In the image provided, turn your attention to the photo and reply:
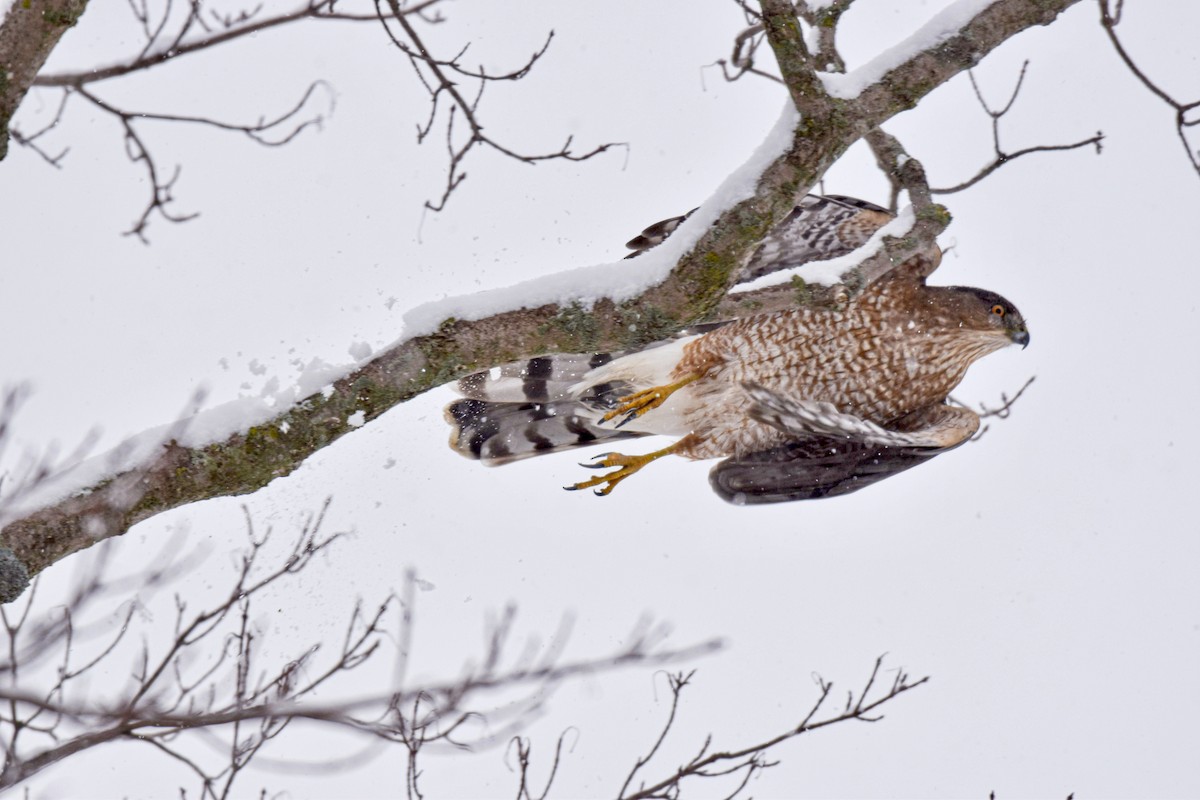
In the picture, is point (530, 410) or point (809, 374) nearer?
point (809, 374)

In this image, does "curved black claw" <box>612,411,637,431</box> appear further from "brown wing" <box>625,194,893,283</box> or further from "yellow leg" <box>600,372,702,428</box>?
"brown wing" <box>625,194,893,283</box>

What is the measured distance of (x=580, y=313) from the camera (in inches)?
136

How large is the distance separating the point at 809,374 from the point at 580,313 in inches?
90.0

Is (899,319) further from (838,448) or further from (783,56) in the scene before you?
(783,56)

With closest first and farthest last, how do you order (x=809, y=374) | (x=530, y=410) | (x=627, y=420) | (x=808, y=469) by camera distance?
1. (x=808, y=469)
2. (x=809, y=374)
3. (x=627, y=420)
4. (x=530, y=410)

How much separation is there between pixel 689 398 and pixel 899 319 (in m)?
1.11

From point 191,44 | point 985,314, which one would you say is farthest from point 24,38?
point 985,314

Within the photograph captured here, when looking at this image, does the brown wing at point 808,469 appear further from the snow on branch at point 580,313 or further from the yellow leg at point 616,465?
the snow on branch at point 580,313

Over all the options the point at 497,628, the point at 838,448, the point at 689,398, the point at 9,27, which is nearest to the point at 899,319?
the point at 838,448

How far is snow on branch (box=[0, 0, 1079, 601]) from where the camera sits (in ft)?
10.9

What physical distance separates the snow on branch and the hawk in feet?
5.63

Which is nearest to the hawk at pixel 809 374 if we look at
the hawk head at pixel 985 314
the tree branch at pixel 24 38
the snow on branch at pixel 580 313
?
the hawk head at pixel 985 314

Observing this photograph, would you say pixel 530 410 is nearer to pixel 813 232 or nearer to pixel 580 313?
pixel 813 232

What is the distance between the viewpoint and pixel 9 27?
11.0 feet
